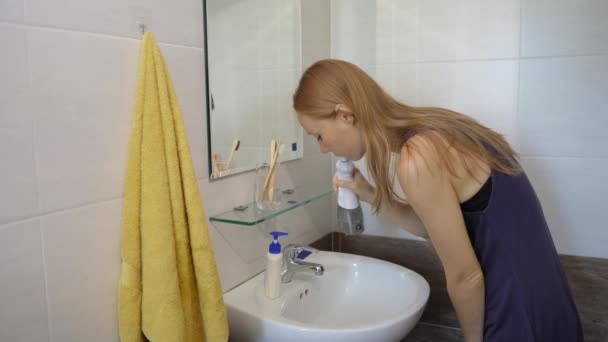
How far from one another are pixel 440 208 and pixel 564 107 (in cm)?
81

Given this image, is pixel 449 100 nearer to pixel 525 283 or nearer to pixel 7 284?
pixel 525 283

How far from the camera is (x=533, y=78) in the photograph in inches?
62.3

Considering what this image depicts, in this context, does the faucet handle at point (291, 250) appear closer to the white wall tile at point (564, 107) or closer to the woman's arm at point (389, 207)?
the woman's arm at point (389, 207)

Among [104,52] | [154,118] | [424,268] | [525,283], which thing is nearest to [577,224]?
[424,268]

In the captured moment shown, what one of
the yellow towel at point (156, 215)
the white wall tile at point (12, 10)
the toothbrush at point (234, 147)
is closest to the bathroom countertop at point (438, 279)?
the toothbrush at point (234, 147)

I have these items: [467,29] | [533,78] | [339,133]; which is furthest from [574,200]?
[339,133]

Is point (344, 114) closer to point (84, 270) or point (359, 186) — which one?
point (359, 186)

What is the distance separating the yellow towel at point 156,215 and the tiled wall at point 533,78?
101 cm

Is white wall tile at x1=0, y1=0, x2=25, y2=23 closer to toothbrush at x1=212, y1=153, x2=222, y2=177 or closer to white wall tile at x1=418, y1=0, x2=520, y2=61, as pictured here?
toothbrush at x1=212, y1=153, x2=222, y2=177

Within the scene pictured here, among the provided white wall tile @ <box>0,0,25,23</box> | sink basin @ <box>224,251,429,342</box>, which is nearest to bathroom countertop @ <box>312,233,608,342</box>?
sink basin @ <box>224,251,429,342</box>

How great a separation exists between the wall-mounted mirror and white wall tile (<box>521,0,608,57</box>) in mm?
732

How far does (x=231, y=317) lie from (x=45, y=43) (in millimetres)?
743

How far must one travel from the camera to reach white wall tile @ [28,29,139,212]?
2.66 ft

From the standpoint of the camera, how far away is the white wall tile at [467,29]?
5.24 ft
